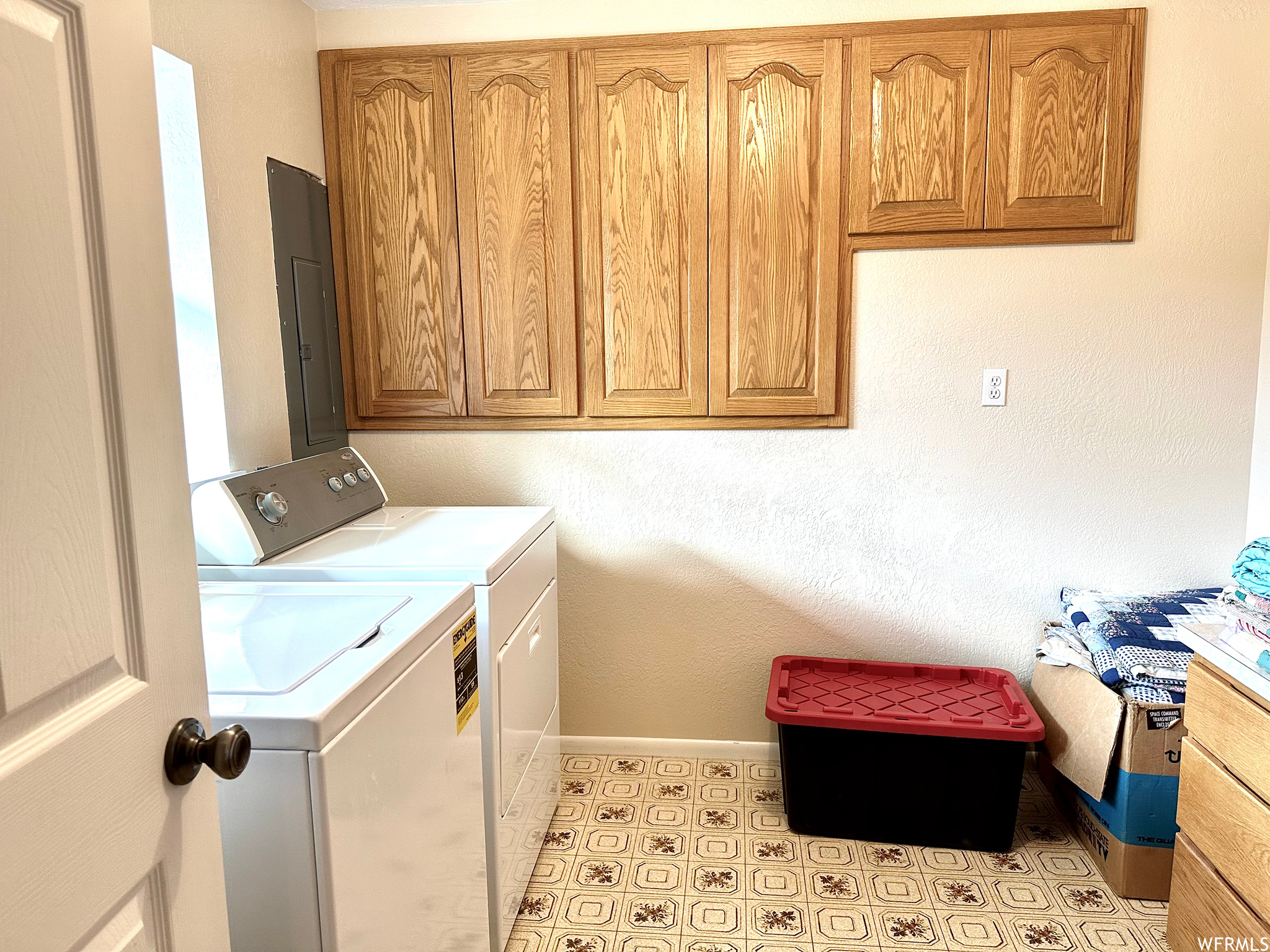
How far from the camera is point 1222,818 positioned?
58.6 inches

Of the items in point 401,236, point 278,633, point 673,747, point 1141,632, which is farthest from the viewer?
point 673,747

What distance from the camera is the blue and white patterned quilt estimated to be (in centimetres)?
190

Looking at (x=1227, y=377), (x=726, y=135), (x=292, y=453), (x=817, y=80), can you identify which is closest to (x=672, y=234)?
(x=726, y=135)

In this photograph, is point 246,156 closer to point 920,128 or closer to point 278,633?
point 278,633

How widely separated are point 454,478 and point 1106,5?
2.21m

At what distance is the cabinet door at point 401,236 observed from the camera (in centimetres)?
242

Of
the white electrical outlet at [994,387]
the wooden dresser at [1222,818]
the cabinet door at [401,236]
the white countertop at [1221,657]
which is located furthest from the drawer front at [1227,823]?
the cabinet door at [401,236]

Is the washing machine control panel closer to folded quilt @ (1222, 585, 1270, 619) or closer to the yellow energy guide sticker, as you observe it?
the yellow energy guide sticker

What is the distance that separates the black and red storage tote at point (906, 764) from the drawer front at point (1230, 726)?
52 cm

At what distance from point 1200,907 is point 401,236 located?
97.6 inches

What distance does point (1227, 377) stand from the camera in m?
2.29

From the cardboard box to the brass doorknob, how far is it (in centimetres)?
187

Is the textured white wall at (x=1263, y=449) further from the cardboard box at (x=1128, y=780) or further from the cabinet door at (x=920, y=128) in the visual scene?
the cabinet door at (x=920, y=128)

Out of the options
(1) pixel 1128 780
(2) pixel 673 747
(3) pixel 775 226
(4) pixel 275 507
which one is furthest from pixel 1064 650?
(4) pixel 275 507
